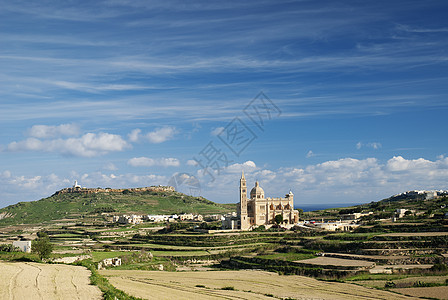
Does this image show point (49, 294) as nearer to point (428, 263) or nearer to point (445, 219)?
point (428, 263)

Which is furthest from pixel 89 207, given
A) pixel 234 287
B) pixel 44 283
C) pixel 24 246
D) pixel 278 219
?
pixel 44 283

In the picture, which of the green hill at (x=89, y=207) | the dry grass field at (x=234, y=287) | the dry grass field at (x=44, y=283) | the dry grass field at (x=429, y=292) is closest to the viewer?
the dry grass field at (x=44, y=283)

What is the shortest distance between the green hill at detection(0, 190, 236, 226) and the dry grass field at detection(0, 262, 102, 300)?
111m

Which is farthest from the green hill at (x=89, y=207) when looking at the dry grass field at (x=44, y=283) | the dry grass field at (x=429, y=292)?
the dry grass field at (x=429, y=292)

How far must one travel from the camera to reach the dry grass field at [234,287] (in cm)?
3722

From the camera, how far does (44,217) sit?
15700 centimetres

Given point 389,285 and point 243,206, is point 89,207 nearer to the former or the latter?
point 243,206

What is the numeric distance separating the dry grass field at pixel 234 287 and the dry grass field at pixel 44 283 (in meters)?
3.45

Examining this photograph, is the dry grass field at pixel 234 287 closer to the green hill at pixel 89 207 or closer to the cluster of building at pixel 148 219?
the cluster of building at pixel 148 219

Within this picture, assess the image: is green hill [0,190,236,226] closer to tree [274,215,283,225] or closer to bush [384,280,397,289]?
tree [274,215,283,225]

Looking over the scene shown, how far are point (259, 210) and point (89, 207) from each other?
311 feet

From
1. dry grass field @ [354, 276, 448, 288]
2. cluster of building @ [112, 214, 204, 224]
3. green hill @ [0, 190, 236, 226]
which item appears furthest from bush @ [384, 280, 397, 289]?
green hill @ [0, 190, 236, 226]

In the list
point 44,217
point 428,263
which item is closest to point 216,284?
point 428,263

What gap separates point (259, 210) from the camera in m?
98.2
